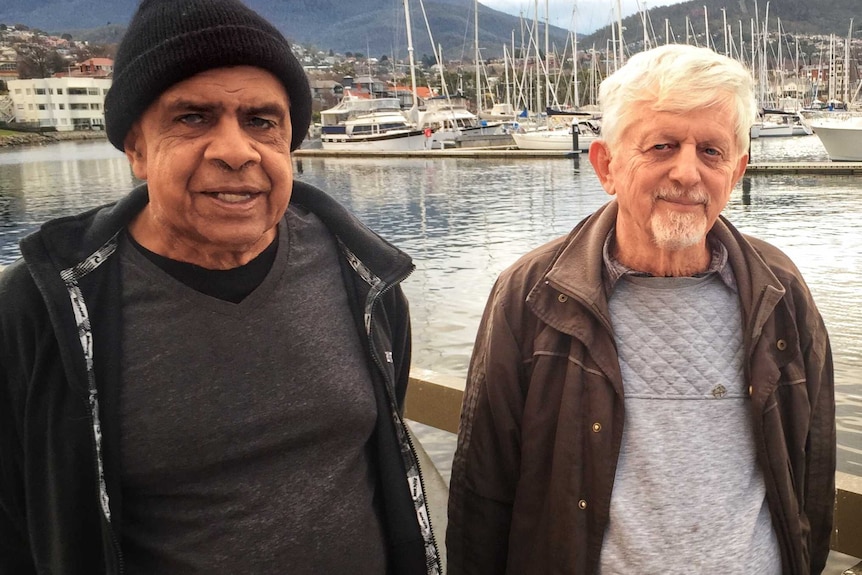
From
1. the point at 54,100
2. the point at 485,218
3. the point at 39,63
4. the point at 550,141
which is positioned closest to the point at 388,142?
the point at 550,141

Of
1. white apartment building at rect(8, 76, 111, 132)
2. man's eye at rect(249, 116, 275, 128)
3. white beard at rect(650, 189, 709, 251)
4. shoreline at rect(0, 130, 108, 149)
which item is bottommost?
white beard at rect(650, 189, 709, 251)

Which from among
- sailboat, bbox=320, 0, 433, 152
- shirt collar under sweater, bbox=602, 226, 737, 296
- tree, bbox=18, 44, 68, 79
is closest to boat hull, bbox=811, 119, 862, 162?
sailboat, bbox=320, 0, 433, 152

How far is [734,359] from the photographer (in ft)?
6.37

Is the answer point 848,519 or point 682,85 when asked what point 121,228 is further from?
point 848,519

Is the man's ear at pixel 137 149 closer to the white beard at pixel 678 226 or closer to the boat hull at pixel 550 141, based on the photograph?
the white beard at pixel 678 226

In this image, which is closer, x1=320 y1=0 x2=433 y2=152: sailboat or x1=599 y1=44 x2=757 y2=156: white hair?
x1=599 y1=44 x2=757 y2=156: white hair

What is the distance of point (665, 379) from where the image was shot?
1.93 meters

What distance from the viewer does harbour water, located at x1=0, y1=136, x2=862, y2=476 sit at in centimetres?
866

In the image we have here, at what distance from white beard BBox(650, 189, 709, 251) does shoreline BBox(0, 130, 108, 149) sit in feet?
264

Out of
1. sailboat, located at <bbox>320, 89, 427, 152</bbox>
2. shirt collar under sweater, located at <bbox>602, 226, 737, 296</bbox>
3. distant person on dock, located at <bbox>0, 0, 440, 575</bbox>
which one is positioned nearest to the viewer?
distant person on dock, located at <bbox>0, 0, 440, 575</bbox>

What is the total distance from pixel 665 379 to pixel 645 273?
0.98 ft

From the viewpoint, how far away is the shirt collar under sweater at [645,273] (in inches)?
79.0

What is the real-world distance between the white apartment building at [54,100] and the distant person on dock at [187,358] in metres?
105

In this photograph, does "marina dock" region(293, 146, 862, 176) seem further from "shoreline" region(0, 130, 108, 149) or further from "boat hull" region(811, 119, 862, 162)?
"shoreline" region(0, 130, 108, 149)
